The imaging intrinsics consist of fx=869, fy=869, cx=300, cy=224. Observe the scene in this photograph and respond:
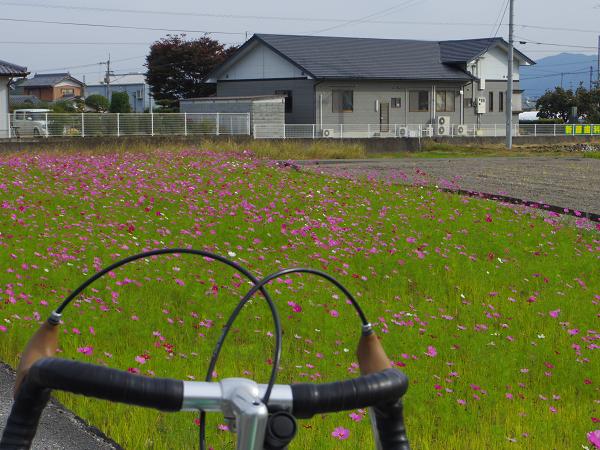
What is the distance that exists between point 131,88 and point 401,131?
6155cm

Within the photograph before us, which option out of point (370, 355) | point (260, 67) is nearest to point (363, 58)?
point (260, 67)

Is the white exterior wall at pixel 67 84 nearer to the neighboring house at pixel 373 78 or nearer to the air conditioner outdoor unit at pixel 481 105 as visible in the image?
the neighboring house at pixel 373 78

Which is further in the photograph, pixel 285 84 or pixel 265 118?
pixel 285 84

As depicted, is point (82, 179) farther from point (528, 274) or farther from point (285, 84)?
point (285, 84)

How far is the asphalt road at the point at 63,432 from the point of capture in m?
4.33

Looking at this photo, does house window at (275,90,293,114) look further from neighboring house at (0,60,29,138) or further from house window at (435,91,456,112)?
neighboring house at (0,60,29,138)

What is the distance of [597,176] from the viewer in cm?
2394

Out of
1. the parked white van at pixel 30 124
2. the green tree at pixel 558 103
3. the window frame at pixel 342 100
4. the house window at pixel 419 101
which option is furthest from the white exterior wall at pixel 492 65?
the parked white van at pixel 30 124

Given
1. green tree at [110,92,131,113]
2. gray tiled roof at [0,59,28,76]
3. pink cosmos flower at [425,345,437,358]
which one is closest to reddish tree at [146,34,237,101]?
green tree at [110,92,131,113]

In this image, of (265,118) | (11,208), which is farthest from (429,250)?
(265,118)

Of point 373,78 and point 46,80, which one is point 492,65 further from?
point 46,80

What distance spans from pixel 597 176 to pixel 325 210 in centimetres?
1325

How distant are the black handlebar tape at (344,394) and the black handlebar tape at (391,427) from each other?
103 mm

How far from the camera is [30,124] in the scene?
105 ft
